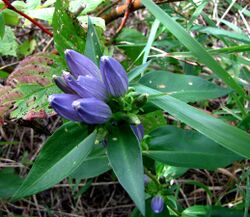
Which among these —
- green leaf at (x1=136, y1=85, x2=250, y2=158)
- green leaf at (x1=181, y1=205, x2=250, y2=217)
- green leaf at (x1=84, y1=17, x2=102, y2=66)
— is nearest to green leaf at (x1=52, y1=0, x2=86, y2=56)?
green leaf at (x1=84, y1=17, x2=102, y2=66)

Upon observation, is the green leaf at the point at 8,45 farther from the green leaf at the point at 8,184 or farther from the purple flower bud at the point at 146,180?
the purple flower bud at the point at 146,180

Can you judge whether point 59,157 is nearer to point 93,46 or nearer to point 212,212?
point 93,46

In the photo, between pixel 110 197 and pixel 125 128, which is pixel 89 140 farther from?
pixel 110 197

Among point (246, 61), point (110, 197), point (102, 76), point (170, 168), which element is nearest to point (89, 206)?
point (110, 197)

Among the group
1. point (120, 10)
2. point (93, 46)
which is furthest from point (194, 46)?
point (120, 10)

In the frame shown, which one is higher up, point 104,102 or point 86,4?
point 86,4

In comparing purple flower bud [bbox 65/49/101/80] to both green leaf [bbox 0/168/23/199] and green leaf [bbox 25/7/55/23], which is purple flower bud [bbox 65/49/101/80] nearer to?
green leaf [bbox 25/7/55/23]

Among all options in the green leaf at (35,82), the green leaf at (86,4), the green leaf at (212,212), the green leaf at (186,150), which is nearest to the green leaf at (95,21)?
the green leaf at (86,4)
